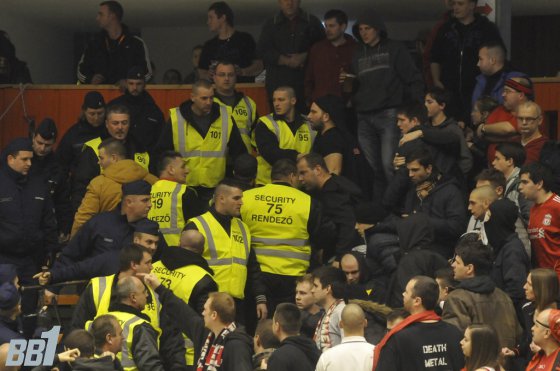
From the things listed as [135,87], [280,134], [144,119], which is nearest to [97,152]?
[144,119]

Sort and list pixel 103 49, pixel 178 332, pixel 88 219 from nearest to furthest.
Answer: pixel 178 332 < pixel 88 219 < pixel 103 49

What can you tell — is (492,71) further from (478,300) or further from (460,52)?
(478,300)

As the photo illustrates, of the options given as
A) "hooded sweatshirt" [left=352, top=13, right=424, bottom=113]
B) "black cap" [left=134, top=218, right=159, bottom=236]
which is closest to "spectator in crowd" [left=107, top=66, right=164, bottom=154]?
"hooded sweatshirt" [left=352, top=13, right=424, bottom=113]

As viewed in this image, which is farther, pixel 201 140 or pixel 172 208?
pixel 201 140

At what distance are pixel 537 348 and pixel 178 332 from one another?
2786mm

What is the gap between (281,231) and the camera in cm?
1268

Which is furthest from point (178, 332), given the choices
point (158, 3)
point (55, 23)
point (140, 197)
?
point (55, 23)

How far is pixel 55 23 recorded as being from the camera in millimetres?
19469

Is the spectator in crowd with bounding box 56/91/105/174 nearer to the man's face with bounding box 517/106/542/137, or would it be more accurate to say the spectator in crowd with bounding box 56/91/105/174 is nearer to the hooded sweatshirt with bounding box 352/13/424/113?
the hooded sweatshirt with bounding box 352/13/424/113

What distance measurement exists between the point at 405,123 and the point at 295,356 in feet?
16.1

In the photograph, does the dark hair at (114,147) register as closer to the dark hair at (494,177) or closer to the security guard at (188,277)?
the security guard at (188,277)

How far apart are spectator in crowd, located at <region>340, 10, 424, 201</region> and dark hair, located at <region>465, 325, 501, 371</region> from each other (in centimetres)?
561

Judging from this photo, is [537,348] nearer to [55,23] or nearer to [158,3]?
[158,3]

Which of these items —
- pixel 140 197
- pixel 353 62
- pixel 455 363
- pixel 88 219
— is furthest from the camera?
pixel 353 62
